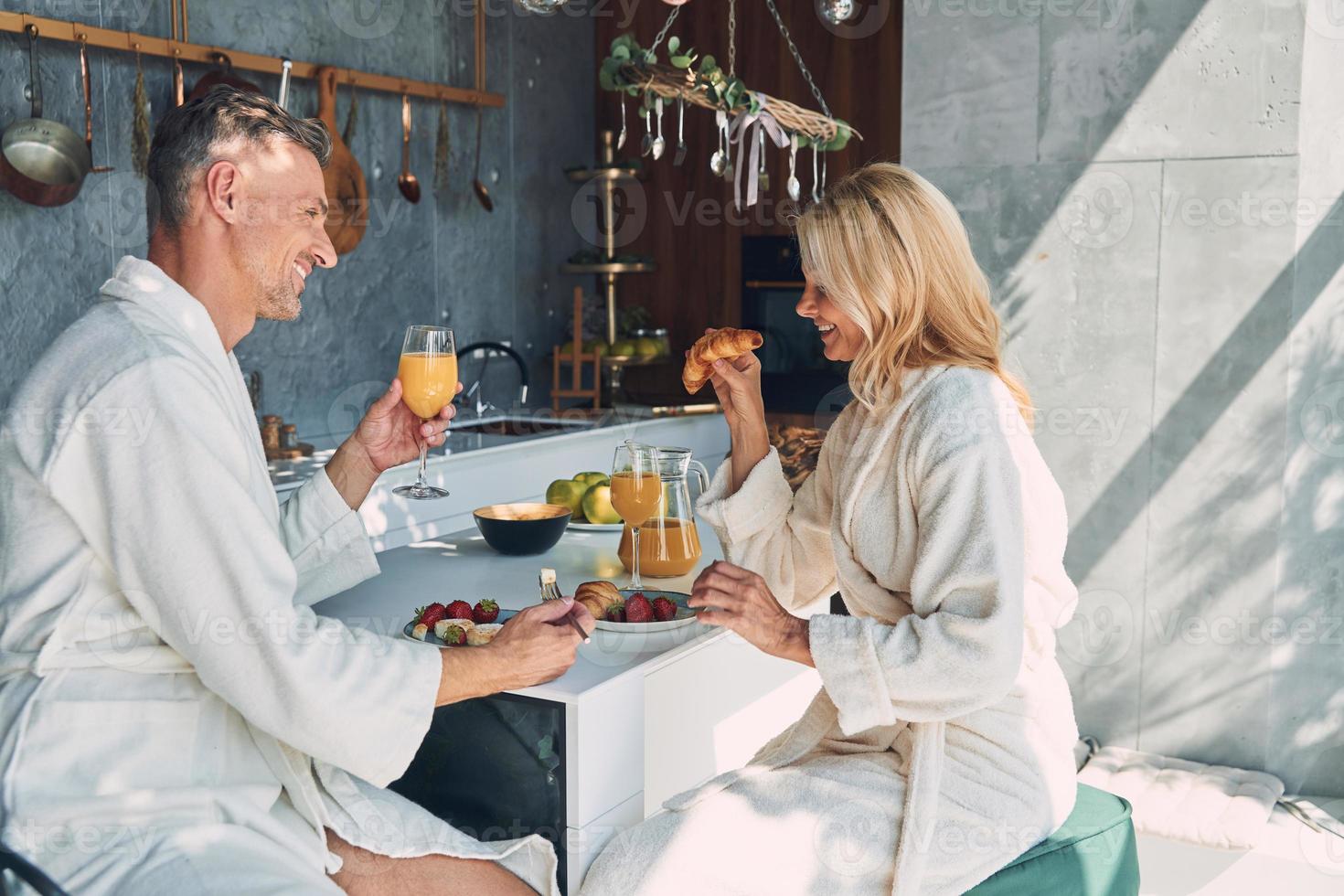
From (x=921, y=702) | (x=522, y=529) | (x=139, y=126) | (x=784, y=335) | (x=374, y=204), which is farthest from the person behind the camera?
(x=784, y=335)

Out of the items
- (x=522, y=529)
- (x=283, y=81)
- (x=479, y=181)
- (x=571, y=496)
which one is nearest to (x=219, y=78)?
(x=283, y=81)

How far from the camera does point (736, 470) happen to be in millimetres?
2186

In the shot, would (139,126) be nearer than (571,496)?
No

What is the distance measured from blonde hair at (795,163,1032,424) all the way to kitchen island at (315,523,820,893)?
0.51 metres

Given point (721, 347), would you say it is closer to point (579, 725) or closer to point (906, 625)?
point (906, 625)

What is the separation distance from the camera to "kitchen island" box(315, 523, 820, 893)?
1657 mm

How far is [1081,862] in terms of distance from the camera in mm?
1820

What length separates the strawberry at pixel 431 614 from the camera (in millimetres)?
1814

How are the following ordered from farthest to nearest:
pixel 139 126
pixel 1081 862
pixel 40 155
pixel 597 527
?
pixel 139 126 → pixel 40 155 → pixel 597 527 → pixel 1081 862

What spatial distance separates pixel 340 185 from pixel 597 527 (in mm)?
2965

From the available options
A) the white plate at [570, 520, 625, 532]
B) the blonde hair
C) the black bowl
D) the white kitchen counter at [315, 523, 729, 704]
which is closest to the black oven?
the white plate at [570, 520, 625, 532]

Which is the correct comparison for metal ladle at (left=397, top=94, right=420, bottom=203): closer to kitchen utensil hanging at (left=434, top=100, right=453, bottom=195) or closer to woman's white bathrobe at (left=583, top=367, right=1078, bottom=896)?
kitchen utensil hanging at (left=434, top=100, right=453, bottom=195)

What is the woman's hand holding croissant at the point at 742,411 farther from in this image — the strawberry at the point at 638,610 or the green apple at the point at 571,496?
the green apple at the point at 571,496

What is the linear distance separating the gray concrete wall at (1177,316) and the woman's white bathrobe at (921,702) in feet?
6.33
